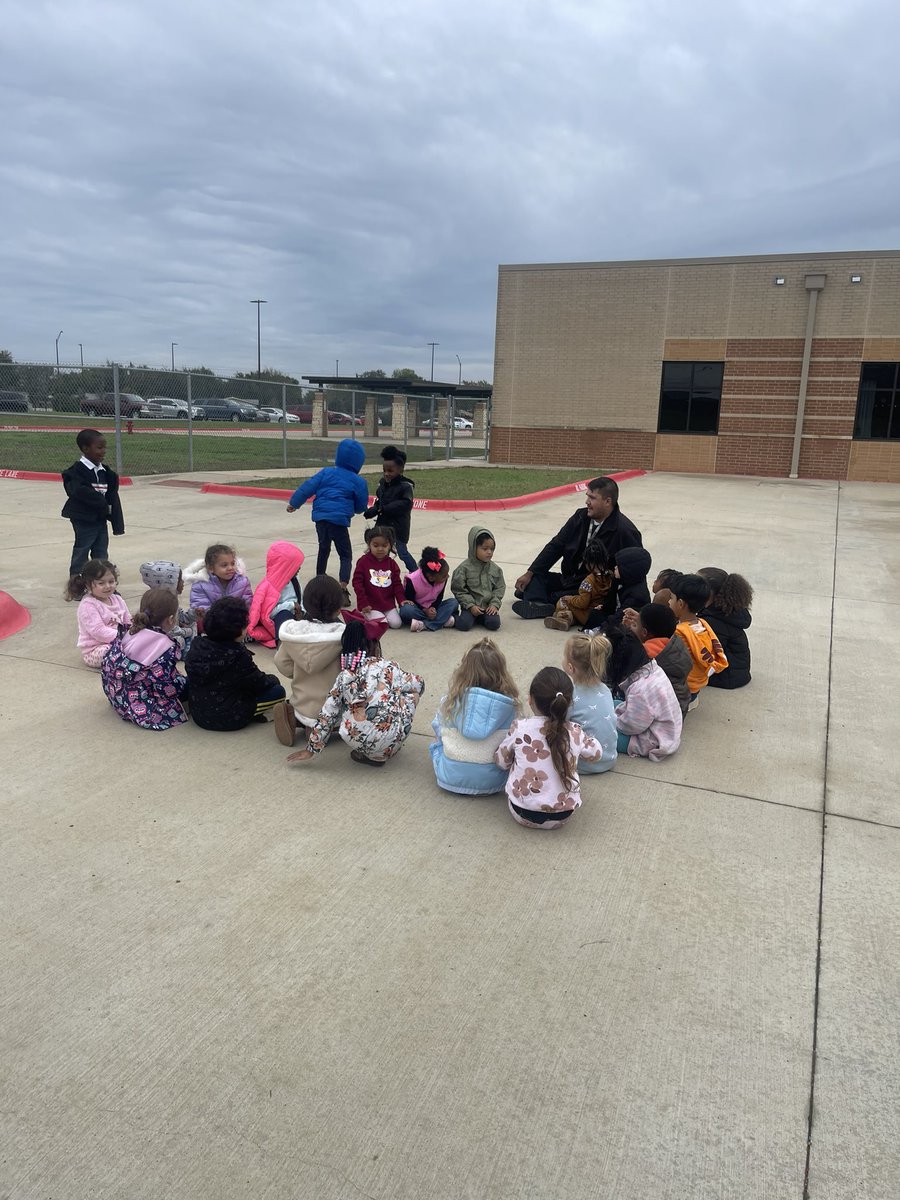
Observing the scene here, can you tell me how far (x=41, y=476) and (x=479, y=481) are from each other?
9.13 meters

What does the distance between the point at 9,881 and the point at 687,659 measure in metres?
3.53

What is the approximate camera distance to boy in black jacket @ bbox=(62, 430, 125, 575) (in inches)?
307

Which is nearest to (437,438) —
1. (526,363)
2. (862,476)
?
(526,363)

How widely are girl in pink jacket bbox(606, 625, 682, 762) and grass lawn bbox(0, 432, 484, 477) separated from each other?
13.6 meters

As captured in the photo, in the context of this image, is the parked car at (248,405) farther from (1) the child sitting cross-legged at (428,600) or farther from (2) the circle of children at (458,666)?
(2) the circle of children at (458,666)

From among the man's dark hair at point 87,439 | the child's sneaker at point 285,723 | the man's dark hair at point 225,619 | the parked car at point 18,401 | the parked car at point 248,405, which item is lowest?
the child's sneaker at point 285,723

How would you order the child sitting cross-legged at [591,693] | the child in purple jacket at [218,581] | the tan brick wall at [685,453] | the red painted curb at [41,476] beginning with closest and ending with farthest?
the child sitting cross-legged at [591,693] → the child in purple jacket at [218,581] → the red painted curb at [41,476] → the tan brick wall at [685,453]

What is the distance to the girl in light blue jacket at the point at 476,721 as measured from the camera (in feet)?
13.1

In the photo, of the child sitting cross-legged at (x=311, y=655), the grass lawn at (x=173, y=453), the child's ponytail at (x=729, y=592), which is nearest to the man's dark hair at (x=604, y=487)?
the child's ponytail at (x=729, y=592)

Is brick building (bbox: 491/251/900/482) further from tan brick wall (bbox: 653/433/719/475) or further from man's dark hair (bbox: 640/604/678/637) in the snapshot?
man's dark hair (bbox: 640/604/678/637)

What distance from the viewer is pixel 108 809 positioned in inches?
154

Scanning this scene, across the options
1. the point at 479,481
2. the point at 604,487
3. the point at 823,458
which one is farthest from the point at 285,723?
the point at 823,458

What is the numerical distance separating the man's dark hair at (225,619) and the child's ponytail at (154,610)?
409 millimetres

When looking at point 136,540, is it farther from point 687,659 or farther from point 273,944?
point 273,944
